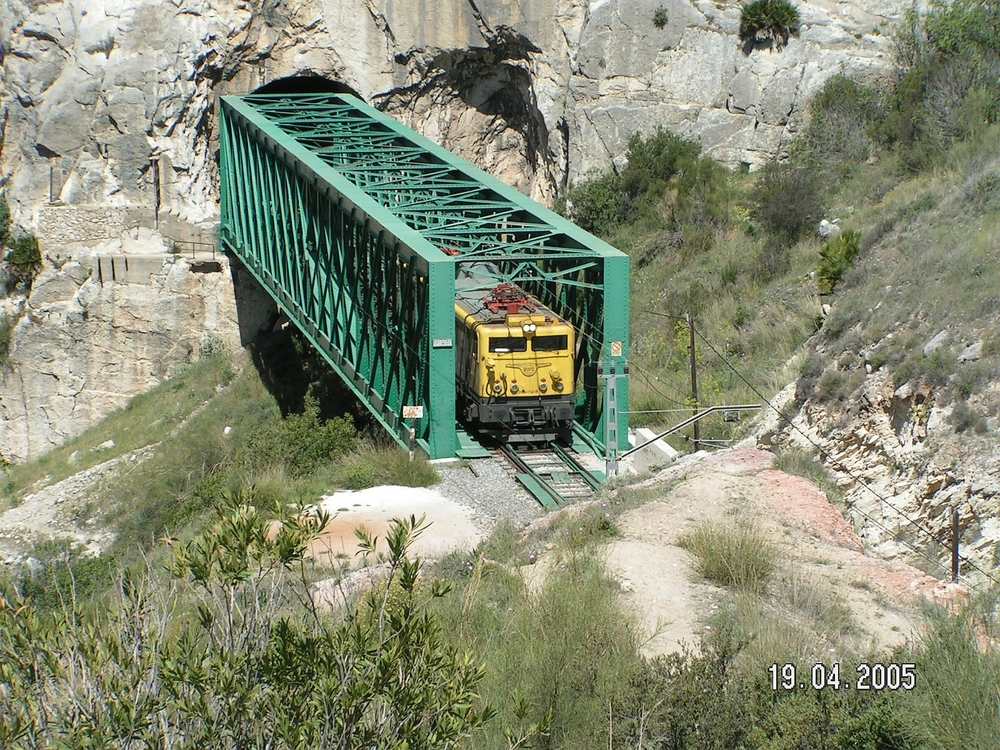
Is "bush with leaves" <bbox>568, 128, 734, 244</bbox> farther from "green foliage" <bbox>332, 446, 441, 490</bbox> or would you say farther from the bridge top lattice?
"green foliage" <bbox>332, 446, 441, 490</bbox>

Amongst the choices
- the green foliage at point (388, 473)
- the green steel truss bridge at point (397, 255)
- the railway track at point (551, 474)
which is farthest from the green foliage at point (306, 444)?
the railway track at point (551, 474)

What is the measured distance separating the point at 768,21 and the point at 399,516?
22.4 meters

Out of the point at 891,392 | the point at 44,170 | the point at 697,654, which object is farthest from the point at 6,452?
the point at 697,654

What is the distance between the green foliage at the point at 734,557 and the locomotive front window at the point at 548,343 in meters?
8.69

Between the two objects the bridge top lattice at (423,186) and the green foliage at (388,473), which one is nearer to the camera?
the green foliage at (388,473)

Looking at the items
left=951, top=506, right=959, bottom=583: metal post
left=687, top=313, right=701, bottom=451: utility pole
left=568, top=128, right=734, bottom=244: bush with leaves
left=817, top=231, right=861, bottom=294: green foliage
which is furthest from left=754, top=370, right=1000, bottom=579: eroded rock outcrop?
left=568, top=128, right=734, bottom=244: bush with leaves

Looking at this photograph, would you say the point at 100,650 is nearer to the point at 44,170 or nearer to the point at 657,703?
the point at 657,703

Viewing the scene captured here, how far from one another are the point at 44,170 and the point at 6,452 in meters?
7.90

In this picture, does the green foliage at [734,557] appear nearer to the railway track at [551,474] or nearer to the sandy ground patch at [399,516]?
the sandy ground patch at [399,516]

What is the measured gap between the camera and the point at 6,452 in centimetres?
3538

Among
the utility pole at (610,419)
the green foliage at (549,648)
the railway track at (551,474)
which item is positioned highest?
the green foliage at (549,648)

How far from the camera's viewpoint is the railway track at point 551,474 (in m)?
18.9

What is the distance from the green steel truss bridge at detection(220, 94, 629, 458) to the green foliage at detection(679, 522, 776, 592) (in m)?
8.30

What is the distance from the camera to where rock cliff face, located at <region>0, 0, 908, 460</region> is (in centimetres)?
3391
